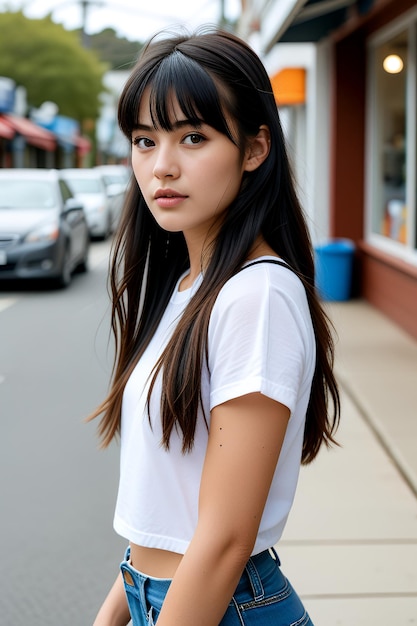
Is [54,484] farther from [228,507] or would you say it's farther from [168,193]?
[228,507]

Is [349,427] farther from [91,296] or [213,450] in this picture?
[91,296]

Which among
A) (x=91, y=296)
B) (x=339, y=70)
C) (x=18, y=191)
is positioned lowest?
(x=91, y=296)

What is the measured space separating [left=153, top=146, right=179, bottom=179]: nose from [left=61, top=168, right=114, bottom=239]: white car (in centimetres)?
1941

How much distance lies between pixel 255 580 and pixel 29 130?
139ft

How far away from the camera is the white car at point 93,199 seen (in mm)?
21516

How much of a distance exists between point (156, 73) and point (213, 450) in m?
0.61

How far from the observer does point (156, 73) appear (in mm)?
1521

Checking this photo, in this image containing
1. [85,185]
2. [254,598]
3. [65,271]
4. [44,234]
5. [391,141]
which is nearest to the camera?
[254,598]

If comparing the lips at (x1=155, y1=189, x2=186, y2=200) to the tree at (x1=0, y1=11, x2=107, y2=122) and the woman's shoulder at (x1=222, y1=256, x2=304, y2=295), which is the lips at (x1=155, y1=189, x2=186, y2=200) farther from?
the tree at (x1=0, y1=11, x2=107, y2=122)

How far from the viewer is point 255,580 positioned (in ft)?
4.89

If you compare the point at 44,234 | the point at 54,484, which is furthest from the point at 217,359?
the point at 44,234

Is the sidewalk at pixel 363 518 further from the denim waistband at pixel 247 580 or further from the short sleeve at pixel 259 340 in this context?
the short sleeve at pixel 259 340

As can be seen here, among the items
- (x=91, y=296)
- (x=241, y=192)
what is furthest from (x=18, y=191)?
(x=241, y=192)

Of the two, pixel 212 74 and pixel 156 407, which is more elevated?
pixel 212 74
